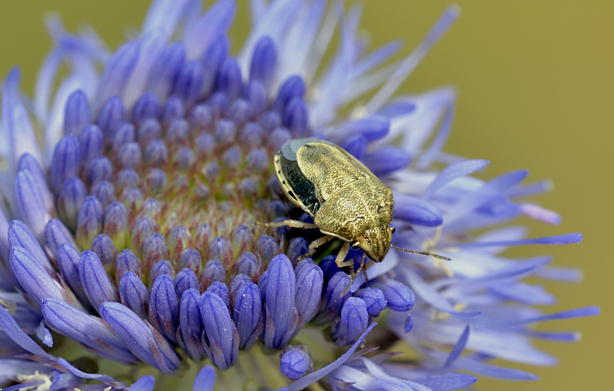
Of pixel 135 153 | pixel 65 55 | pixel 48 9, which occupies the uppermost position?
pixel 48 9

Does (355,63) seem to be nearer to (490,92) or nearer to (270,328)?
(270,328)

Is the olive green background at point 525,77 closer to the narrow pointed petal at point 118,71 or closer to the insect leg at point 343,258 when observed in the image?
the narrow pointed petal at point 118,71

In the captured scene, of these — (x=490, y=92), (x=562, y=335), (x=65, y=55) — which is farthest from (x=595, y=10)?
(x=65, y=55)

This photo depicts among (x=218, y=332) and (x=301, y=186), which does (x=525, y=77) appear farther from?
(x=218, y=332)

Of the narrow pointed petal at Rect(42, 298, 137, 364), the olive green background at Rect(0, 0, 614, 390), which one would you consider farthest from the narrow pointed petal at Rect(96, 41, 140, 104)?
the olive green background at Rect(0, 0, 614, 390)

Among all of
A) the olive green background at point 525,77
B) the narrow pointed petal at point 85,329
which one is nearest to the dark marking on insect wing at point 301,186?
the narrow pointed petal at point 85,329

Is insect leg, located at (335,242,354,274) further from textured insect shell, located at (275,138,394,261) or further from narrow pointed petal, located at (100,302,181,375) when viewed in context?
narrow pointed petal, located at (100,302,181,375)

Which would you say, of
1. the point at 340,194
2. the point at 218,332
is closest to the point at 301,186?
the point at 340,194
